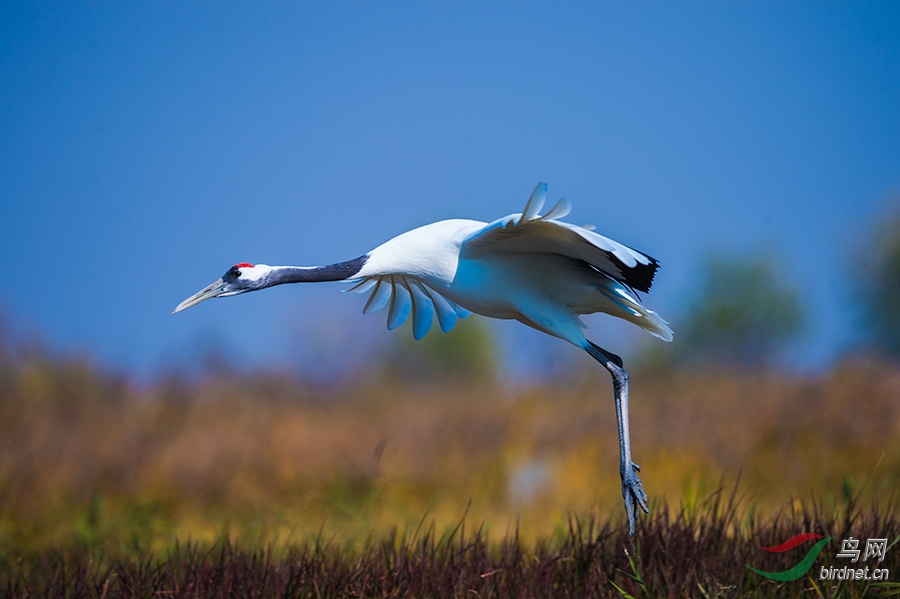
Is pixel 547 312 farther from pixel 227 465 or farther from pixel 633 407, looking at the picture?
pixel 633 407

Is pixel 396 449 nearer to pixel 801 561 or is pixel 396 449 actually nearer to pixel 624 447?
pixel 801 561

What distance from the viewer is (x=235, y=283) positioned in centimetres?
377

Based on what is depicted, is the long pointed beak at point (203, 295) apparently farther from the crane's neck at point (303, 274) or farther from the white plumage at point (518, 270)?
the white plumage at point (518, 270)

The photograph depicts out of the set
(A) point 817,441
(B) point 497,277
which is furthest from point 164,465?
(A) point 817,441

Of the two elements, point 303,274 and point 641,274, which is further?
point 303,274

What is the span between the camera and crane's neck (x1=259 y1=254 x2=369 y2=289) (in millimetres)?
3672

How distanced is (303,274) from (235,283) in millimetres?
314

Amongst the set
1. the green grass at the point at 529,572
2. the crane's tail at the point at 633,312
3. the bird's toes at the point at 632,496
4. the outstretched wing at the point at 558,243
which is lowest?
the green grass at the point at 529,572

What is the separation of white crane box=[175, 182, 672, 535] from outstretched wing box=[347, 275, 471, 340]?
1.73 feet

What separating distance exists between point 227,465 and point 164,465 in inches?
23.6

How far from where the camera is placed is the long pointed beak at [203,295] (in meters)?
3.78

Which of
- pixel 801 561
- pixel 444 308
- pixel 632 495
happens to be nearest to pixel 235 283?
pixel 444 308

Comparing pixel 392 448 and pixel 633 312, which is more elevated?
pixel 633 312

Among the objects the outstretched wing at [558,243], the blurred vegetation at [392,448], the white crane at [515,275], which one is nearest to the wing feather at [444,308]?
the white crane at [515,275]
